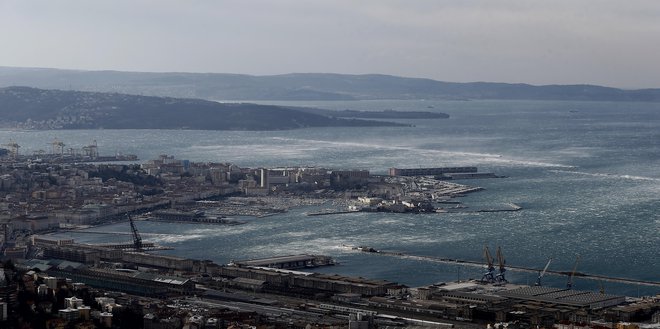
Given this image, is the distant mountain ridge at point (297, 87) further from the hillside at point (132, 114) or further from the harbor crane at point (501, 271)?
the harbor crane at point (501, 271)

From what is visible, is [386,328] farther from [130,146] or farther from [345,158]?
[130,146]

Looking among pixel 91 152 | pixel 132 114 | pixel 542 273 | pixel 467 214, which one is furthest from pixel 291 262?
pixel 132 114

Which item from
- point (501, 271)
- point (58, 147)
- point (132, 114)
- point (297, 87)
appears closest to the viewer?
point (501, 271)

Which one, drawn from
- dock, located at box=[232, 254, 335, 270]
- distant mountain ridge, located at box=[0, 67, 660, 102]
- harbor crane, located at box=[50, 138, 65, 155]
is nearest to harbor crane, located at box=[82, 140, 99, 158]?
harbor crane, located at box=[50, 138, 65, 155]

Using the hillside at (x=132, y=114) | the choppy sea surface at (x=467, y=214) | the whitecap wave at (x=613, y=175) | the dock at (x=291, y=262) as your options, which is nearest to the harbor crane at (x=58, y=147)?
the choppy sea surface at (x=467, y=214)

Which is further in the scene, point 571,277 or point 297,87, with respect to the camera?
point 297,87

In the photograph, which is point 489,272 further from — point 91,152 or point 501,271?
point 91,152

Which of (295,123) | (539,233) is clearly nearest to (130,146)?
(295,123)

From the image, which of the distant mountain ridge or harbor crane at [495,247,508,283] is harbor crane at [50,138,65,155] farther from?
the distant mountain ridge
